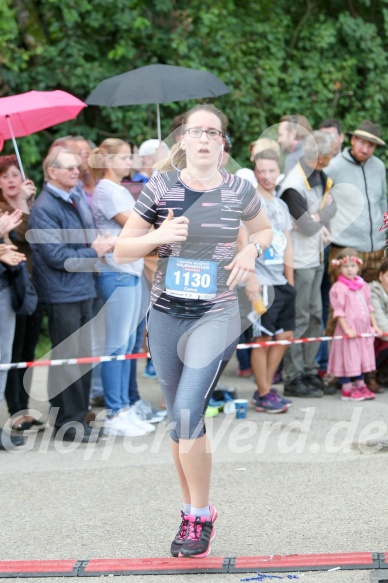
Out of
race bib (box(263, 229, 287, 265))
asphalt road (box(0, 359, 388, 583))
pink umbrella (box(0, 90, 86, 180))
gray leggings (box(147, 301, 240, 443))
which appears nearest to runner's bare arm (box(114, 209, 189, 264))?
gray leggings (box(147, 301, 240, 443))

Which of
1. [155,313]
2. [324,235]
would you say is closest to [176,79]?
[324,235]

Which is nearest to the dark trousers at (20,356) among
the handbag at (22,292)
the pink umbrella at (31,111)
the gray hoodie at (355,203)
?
the handbag at (22,292)

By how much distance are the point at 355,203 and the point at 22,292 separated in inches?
143

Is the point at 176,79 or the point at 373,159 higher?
the point at 176,79

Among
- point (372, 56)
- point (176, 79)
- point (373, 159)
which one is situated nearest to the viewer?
point (176, 79)

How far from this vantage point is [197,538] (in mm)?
4918

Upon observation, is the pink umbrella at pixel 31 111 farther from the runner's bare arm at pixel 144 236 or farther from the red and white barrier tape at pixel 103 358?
the runner's bare arm at pixel 144 236

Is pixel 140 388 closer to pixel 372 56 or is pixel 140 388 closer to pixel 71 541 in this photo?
pixel 71 541

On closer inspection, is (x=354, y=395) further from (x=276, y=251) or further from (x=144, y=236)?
(x=144, y=236)

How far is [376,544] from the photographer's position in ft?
16.5

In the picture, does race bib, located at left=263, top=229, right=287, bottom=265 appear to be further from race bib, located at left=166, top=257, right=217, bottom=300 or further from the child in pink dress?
race bib, located at left=166, top=257, right=217, bottom=300

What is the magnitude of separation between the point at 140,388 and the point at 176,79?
8.77 feet

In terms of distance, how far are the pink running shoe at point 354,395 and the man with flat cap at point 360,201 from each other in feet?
4.24

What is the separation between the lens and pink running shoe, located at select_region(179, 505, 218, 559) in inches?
193
